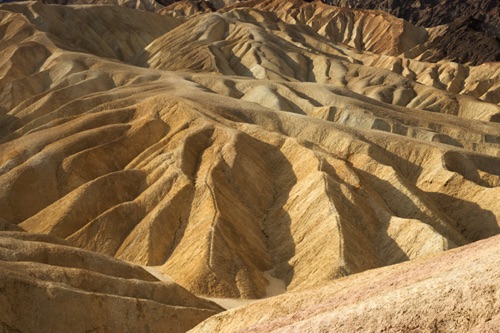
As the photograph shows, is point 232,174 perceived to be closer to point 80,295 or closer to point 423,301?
point 80,295

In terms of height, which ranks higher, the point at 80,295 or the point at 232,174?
the point at 80,295

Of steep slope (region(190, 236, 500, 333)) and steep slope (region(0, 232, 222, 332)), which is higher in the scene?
steep slope (region(190, 236, 500, 333))

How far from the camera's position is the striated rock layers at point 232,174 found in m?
46.2

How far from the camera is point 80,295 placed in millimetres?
29312

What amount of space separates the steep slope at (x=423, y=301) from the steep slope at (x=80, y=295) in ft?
47.8

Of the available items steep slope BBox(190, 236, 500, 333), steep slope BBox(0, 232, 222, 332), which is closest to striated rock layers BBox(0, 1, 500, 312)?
steep slope BBox(190, 236, 500, 333)

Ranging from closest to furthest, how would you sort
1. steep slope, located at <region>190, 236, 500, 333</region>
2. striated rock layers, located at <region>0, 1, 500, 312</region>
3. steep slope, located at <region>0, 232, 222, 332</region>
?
steep slope, located at <region>190, 236, 500, 333</region> → steep slope, located at <region>0, 232, 222, 332</region> → striated rock layers, located at <region>0, 1, 500, 312</region>

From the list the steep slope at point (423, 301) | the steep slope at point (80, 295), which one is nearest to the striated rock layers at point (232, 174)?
the steep slope at point (423, 301)

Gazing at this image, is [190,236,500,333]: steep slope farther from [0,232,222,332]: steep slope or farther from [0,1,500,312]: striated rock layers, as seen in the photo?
[0,232,222,332]: steep slope

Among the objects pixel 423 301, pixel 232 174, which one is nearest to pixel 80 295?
pixel 423 301

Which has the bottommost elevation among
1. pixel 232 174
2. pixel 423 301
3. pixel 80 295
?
pixel 232 174

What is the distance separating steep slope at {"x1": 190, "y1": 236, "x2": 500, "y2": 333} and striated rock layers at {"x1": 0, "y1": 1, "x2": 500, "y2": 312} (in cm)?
557

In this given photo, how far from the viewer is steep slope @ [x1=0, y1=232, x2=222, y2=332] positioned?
1113 inches

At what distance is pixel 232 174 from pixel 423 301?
42525mm
